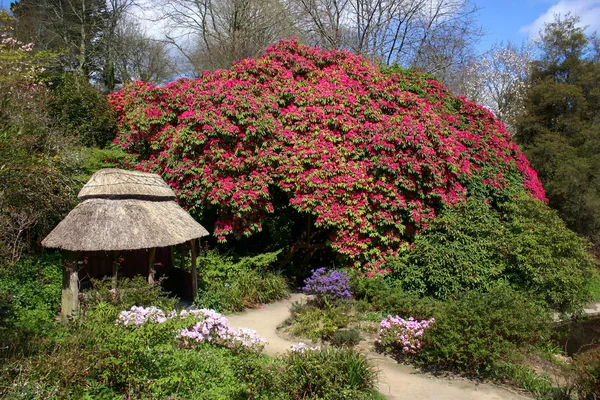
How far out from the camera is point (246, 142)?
1101cm

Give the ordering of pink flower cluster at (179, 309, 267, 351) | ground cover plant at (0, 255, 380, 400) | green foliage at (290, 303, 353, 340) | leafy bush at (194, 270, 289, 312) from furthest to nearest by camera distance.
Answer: leafy bush at (194, 270, 289, 312) → green foliage at (290, 303, 353, 340) → pink flower cluster at (179, 309, 267, 351) → ground cover plant at (0, 255, 380, 400)

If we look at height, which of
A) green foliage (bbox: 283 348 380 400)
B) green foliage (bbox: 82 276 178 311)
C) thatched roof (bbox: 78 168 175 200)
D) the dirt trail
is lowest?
the dirt trail

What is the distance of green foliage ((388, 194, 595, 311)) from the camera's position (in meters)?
10.3

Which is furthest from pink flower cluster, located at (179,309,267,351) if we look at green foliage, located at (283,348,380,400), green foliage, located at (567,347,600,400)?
green foliage, located at (567,347,600,400)

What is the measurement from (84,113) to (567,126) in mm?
19553

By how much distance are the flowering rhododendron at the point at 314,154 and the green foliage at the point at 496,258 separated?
61 cm

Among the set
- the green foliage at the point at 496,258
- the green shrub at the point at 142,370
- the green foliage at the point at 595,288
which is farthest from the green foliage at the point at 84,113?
the green foliage at the point at 595,288

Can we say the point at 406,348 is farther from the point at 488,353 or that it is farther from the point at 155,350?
the point at 155,350

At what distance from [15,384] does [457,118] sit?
12.9 meters

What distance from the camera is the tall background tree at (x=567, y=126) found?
17.9m

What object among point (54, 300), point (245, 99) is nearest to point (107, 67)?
point (245, 99)

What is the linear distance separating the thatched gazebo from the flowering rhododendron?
143cm

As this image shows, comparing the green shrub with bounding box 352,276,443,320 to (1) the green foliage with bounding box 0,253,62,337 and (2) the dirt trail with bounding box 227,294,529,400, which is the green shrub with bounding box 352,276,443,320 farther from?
(1) the green foliage with bounding box 0,253,62,337

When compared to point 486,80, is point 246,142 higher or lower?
lower
